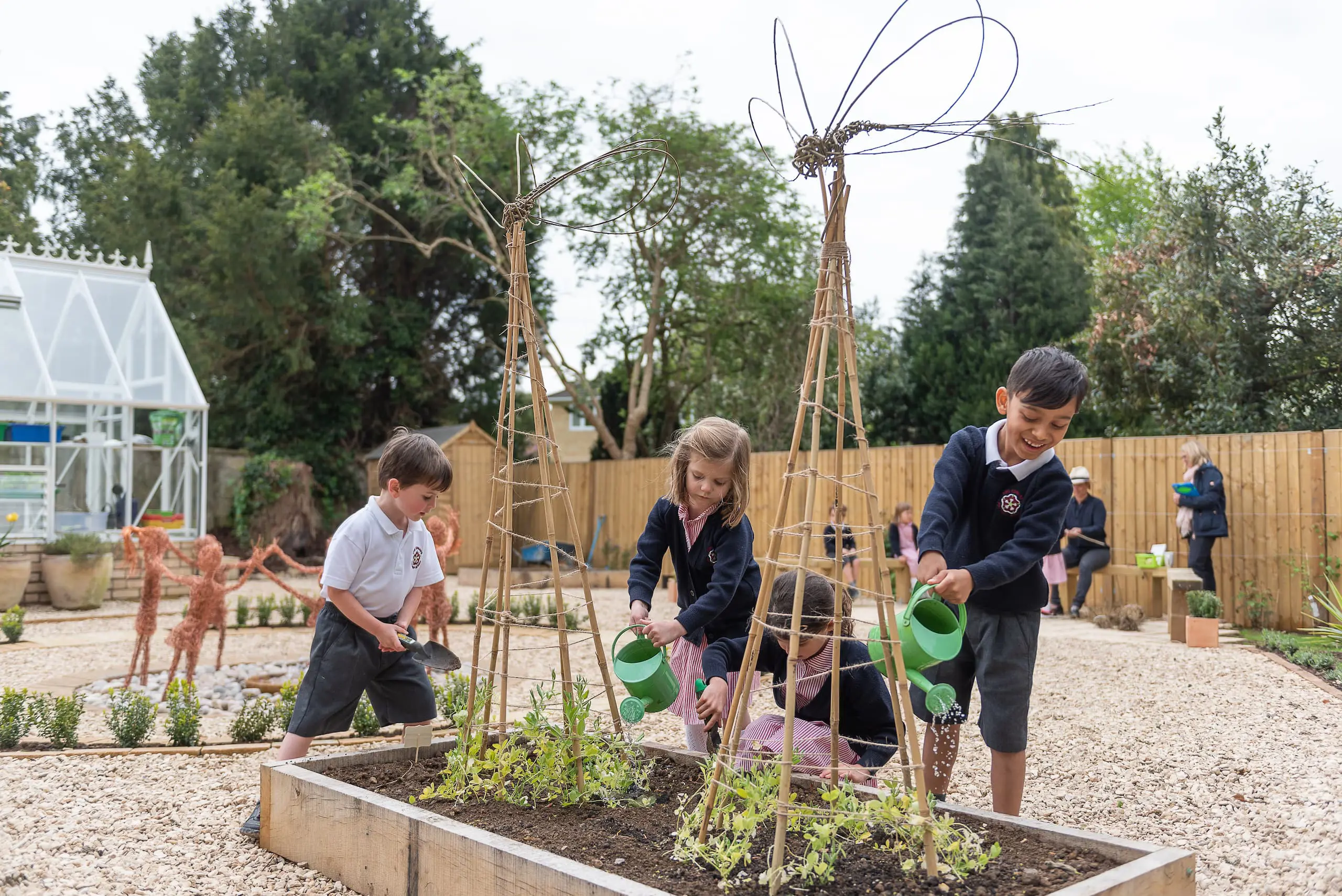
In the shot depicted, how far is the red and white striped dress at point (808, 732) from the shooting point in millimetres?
3424

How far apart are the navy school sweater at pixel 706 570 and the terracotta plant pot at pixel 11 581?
10.2 meters

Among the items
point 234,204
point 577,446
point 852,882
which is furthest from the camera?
point 577,446

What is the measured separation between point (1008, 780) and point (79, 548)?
1110 centimetres

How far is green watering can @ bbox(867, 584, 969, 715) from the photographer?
2480 mm

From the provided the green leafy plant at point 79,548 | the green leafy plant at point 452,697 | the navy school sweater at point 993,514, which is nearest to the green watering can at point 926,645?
the navy school sweater at point 993,514

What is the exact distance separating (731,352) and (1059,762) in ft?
54.1

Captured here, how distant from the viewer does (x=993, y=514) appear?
2.98m

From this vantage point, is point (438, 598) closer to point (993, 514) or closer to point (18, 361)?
point (993, 514)

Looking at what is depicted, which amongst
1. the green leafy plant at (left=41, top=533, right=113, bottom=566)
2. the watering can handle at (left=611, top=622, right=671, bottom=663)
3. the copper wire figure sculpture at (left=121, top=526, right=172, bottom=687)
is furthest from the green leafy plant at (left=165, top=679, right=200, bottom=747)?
the green leafy plant at (left=41, top=533, right=113, bottom=566)

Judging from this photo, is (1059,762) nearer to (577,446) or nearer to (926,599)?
(926,599)

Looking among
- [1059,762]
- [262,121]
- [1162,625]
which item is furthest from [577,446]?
[1059,762]

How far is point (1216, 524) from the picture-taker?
906 centimetres

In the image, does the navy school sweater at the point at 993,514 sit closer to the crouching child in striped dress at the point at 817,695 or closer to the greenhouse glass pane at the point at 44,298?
the crouching child in striped dress at the point at 817,695

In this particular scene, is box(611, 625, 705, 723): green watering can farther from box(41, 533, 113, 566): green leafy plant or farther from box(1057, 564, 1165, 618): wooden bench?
box(41, 533, 113, 566): green leafy plant
